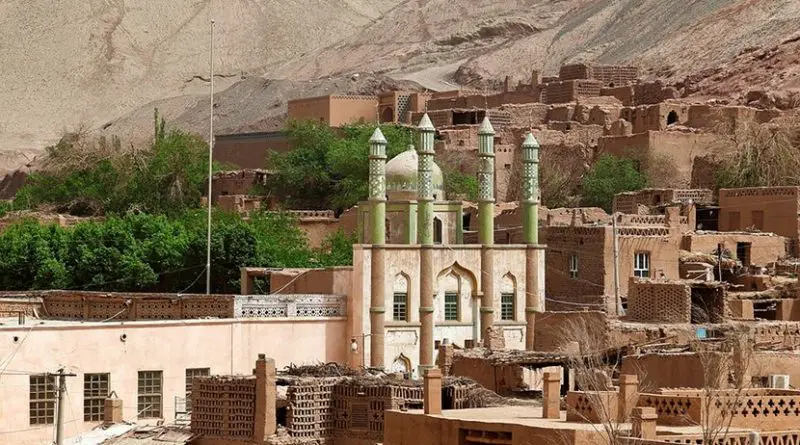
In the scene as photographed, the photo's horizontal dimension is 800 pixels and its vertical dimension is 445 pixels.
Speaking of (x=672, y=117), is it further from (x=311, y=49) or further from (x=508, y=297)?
(x=311, y=49)

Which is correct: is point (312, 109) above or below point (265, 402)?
above

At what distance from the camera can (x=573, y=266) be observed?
162 ft

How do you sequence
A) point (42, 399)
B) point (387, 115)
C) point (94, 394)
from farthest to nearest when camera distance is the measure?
point (387, 115) → point (94, 394) → point (42, 399)

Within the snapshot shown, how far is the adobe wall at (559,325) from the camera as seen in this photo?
42500 mm

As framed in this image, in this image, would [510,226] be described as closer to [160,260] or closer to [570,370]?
[160,260]

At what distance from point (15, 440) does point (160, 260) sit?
17.7 m

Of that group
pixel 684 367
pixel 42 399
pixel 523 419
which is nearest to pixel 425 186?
pixel 42 399

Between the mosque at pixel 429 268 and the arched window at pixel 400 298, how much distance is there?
2 cm

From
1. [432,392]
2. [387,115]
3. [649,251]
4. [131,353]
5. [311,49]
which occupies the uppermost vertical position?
[311,49]

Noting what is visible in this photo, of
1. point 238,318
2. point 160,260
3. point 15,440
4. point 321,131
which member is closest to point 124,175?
point 321,131

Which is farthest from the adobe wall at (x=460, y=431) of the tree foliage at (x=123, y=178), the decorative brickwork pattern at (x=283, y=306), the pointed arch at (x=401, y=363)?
the tree foliage at (x=123, y=178)

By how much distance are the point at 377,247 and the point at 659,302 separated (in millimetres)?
5096

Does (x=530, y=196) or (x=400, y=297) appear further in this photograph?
(x=530, y=196)

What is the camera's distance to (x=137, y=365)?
1537 inches
